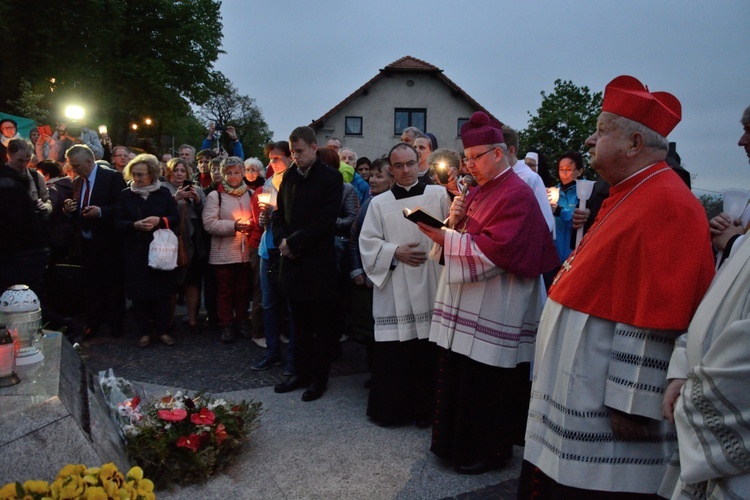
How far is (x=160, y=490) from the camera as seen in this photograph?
3.44m

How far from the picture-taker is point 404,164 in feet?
14.8

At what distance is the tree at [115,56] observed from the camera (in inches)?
875

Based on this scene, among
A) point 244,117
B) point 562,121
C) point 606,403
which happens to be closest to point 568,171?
point 606,403

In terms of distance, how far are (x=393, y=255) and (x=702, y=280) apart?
2.57 m

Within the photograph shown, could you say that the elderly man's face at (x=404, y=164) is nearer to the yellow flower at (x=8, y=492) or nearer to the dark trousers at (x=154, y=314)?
the yellow flower at (x=8, y=492)

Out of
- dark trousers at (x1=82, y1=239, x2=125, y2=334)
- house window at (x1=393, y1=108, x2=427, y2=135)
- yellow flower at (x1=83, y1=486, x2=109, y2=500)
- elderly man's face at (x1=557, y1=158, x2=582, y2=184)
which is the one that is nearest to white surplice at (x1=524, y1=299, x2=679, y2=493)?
yellow flower at (x1=83, y1=486, x2=109, y2=500)

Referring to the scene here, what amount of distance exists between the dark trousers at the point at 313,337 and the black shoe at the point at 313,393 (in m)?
0.04

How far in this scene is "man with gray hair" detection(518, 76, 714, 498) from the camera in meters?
2.17

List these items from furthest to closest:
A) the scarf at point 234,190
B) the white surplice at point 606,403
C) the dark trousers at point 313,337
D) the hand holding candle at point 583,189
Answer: the scarf at point 234,190 → the dark trousers at point 313,337 → the hand holding candle at point 583,189 → the white surplice at point 606,403

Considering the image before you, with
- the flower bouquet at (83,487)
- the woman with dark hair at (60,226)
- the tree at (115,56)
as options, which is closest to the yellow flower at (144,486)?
the flower bouquet at (83,487)

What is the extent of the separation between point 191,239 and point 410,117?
26.6 meters

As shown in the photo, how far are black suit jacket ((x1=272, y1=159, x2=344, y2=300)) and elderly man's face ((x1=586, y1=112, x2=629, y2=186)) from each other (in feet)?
9.78

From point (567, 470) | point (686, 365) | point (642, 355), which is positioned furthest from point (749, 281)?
point (567, 470)

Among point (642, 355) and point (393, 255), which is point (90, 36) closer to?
point (393, 255)
